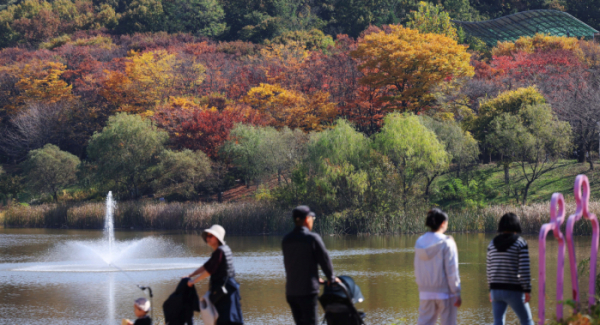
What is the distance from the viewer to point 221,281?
7.44 meters

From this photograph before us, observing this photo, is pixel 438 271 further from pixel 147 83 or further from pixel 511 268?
pixel 147 83

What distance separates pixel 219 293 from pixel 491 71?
1685 inches

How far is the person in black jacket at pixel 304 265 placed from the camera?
7.01m

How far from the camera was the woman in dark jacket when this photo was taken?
740 centimetres

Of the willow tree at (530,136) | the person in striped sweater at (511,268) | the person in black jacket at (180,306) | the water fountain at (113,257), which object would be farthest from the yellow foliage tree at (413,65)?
the person in black jacket at (180,306)

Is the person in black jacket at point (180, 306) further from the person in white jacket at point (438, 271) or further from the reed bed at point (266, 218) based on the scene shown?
the reed bed at point (266, 218)

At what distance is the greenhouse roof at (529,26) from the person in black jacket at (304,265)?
57258mm

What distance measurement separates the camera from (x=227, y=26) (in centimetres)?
7588

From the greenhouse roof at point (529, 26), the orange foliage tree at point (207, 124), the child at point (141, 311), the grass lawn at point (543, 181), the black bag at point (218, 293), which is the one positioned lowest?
the grass lawn at point (543, 181)

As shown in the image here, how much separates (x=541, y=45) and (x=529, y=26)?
14.4 m

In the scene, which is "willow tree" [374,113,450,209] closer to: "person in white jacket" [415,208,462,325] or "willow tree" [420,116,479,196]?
"willow tree" [420,116,479,196]

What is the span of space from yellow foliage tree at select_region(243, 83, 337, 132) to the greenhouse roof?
886 inches

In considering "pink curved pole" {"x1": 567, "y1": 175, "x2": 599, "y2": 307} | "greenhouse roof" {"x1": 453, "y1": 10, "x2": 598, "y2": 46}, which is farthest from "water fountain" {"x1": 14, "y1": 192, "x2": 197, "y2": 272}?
"greenhouse roof" {"x1": 453, "y1": 10, "x2": 598, "y2": 46}

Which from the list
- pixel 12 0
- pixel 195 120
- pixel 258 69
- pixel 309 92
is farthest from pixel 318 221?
pixel 12 0
